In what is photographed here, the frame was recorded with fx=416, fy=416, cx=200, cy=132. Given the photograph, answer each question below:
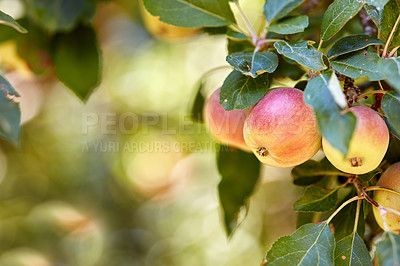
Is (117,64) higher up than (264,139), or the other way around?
(264,139)

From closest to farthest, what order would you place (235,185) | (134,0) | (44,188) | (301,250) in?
(301,250) → (235,185) → (134,0) → (44,188)

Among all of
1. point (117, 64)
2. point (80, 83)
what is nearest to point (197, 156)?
point (117, 64)

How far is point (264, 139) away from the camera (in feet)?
1.81

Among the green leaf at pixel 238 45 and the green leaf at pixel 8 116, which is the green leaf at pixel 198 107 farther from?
the green leaf at pixel 8 116

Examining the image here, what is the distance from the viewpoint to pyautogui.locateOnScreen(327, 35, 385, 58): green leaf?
55 cm

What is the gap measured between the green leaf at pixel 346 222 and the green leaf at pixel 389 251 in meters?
0.13

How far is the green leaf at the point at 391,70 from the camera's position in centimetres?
45

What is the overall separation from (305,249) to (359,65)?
0.81ft

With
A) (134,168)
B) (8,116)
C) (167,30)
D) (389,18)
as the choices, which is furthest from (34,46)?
(134,168)

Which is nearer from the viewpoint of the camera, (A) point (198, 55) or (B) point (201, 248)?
(B) point (201, 248)

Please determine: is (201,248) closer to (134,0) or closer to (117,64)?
(117,64)

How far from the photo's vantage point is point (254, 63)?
0.58m

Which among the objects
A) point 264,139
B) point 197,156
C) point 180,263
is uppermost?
A: point 264,139

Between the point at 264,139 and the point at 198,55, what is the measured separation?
142 cm
